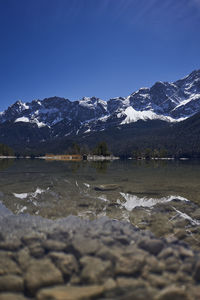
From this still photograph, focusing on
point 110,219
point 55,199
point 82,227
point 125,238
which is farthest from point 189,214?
point 55,199

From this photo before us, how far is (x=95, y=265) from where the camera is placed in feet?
24.4

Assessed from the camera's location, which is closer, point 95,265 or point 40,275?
point 40,275

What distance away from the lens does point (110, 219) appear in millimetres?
12961

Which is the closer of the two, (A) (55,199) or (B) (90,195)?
(A) (55,199)

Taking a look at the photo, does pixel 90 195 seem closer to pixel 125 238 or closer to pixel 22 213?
pixel 22 213

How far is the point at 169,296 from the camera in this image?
6.02 m

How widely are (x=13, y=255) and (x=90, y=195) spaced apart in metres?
12.9

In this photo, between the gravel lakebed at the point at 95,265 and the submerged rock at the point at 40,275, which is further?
the submerged rock at the point at 40,275

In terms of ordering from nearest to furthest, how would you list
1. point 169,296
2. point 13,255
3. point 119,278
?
point 169,296
point 119,278
point 13,255

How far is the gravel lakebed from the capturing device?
620 centimetres

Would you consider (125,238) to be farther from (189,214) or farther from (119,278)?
(189,214)

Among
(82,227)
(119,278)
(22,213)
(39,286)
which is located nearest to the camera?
(39,286)

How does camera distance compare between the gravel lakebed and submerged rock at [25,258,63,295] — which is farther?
submerged rock at [25,258,63,295]

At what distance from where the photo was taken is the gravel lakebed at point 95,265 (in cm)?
620
